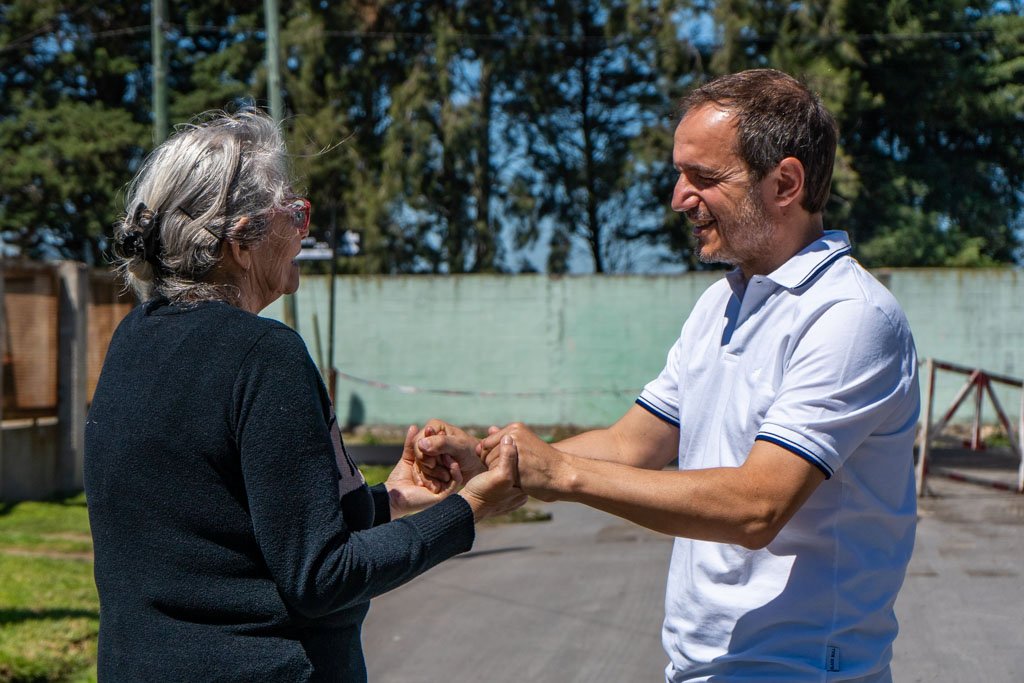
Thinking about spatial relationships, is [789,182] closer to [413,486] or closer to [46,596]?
[413,486]

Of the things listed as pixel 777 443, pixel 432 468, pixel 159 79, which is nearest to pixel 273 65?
pixel 159 79

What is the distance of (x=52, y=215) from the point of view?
2409 centimetres

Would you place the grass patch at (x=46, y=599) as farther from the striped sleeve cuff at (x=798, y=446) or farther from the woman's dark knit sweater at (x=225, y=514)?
the striped sleeve cuff at (x=798, y=446)

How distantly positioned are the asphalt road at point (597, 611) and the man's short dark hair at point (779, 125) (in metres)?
3.64

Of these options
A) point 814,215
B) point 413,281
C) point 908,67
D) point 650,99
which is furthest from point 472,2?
point 814,215

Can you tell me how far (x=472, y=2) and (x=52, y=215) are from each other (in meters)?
10.4

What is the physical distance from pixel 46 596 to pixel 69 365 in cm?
454

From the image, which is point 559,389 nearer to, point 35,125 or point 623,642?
point 623,642

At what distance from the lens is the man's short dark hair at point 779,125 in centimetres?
218

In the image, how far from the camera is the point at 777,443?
2.00 metres

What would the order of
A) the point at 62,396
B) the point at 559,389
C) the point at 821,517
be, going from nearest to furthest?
1. the point at 821,517
2. the point at 62,396
3. the point at 559,389

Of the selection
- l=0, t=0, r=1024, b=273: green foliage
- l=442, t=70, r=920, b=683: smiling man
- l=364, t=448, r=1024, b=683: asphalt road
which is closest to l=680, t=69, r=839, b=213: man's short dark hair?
l=442, t=70, r=920, b=683: smiling man

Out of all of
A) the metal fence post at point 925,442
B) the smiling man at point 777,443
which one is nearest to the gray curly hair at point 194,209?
the smiling man at point 777,443

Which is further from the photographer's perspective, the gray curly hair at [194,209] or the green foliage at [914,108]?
the green foliage at [914,108]
